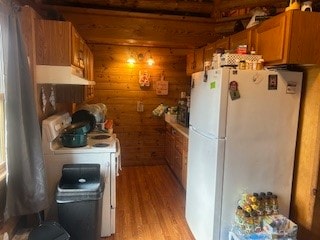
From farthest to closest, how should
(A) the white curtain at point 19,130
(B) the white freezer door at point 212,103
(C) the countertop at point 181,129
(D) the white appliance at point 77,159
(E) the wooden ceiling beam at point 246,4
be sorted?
(C) the countertop at point 181,129, (E) the wooden ceiling beam at point 246,4, (D) the white appliance at point 77,159, (B) the white freezer door at point 212,103, (A) the white curtain at point 19,130

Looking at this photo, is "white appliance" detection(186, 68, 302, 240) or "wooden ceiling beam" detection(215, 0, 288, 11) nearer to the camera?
"white appliance" detection(186, 68, 302, 240)

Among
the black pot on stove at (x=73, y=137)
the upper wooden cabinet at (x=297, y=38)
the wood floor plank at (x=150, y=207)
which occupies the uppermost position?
the upper wooden cabinet at (x=297, y=38)

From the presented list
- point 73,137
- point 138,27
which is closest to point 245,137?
point 73,137

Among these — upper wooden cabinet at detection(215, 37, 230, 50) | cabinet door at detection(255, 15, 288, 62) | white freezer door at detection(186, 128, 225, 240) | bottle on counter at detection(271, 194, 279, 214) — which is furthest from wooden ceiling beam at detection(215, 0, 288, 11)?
bottle on counter at detection(271, 194, 279, 214)

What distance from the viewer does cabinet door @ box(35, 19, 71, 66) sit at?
7.02ft

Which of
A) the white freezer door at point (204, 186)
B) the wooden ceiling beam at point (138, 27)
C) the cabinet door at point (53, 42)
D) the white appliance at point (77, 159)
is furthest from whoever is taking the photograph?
the wooden ceiling beam at point (138, 27)

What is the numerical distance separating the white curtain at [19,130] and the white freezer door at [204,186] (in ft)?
4.22

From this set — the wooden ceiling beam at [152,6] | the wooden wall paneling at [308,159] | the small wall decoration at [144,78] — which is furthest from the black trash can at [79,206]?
the small wall decoration at [144,78]

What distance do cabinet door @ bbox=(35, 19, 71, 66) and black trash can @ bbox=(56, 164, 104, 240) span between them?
0.94m

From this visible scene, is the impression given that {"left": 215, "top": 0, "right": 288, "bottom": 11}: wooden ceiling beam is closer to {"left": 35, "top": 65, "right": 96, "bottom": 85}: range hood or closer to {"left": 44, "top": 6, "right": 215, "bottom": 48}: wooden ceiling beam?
{"left": 44, "top": 6, "right": 215, "bottom": 48}: wooden ceiling beam

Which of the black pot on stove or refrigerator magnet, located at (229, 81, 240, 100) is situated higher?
refrigerator magnet, located at (229, 81, 240, 100)

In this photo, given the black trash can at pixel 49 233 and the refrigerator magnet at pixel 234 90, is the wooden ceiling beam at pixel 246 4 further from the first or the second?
the black trash can at pixel 49 233

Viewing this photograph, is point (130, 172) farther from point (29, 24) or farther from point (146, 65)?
point (29, 24)

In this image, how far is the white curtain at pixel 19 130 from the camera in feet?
5.65
